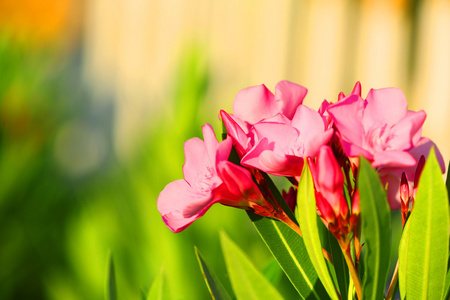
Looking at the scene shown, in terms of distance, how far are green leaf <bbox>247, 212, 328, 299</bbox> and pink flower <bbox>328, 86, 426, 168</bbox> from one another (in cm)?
9

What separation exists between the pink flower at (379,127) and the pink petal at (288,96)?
44 millimetres

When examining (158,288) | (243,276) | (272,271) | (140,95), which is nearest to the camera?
(243,276)

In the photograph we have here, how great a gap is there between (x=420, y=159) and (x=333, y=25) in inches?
98.2

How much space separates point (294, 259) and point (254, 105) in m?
0.12

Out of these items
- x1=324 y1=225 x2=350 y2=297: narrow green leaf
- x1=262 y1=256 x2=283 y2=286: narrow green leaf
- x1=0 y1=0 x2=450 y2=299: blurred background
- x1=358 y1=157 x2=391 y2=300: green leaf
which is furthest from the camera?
x1=0 y1=0 x2=450 y2=299: blurred background

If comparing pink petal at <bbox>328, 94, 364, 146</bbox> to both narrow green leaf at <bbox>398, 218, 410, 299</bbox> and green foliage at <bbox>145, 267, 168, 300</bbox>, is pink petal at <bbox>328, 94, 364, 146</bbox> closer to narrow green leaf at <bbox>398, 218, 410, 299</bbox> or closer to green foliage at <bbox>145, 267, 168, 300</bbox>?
narrow green leaf at <bbox>398, 218, 410, 299</bbox>

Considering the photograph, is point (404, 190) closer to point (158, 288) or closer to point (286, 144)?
point (286, 144)

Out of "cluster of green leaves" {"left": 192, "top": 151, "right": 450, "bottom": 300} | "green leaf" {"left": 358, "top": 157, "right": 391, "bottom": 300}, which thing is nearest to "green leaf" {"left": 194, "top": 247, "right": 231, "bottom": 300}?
"cluster of green leaves" {"left": 192, "top": 151, "right": 450, "bottom": 300}

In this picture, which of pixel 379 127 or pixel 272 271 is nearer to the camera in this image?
pixel 379 127

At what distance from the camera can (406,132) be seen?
0.35 metres

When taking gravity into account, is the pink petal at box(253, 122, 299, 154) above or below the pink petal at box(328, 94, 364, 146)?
below

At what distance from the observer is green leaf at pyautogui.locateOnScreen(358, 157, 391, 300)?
0.99 feet

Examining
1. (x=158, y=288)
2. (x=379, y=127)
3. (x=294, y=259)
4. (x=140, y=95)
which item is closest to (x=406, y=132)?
(x=379, y=127)

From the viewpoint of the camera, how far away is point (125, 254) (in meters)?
1.19
